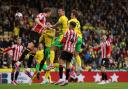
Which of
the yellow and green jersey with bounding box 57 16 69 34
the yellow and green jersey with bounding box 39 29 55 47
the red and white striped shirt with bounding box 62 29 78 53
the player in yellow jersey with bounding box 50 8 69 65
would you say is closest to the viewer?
the red and white striped shirt with bounding box 62 29 78 53

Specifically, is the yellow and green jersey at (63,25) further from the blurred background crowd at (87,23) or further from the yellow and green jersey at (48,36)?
the blurred background crowd at (87,23)

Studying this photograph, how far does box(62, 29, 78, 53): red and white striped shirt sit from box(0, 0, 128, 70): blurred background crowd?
28.2ft

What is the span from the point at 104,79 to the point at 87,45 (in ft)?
29.3

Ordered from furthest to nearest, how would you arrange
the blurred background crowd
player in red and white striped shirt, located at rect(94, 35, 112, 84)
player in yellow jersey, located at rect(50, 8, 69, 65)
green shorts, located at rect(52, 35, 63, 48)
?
the blurred background crowd
player in red and white striped shirt, located at rect(94, 35, 112, 84)
player in yellow jersey, located at rect(50, 8, 69, 65)
green shorts, located at rect(52, 35, 63, 48)

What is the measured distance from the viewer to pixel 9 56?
98.4ft

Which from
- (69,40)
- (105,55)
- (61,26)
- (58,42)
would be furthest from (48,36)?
(105,55)

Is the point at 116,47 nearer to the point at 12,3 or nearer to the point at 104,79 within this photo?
the point at 12,3

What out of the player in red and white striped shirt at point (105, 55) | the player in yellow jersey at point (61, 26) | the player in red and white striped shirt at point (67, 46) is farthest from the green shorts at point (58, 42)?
the player in red and white striped shirt at point (105, 55)

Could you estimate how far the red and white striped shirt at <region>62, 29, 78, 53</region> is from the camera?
70.0 ft

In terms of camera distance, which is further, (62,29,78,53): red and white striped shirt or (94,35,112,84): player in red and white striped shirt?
(94,35,112,84): player in red and white striped shirt

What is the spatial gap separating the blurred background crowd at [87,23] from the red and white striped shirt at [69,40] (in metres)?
8.60

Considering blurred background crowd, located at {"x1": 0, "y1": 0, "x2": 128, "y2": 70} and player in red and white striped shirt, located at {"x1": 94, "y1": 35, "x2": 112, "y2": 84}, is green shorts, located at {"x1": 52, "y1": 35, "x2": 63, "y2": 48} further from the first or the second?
blurred background crowd, located at {"x1": 0, "y1": 0, "x2": 128, "y2": 70}

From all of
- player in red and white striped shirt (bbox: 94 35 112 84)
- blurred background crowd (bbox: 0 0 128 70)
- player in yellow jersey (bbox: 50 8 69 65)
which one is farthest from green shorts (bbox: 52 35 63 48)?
blurred background crowd (bbox: 0 0 128 70)

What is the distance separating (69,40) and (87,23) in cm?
1470
